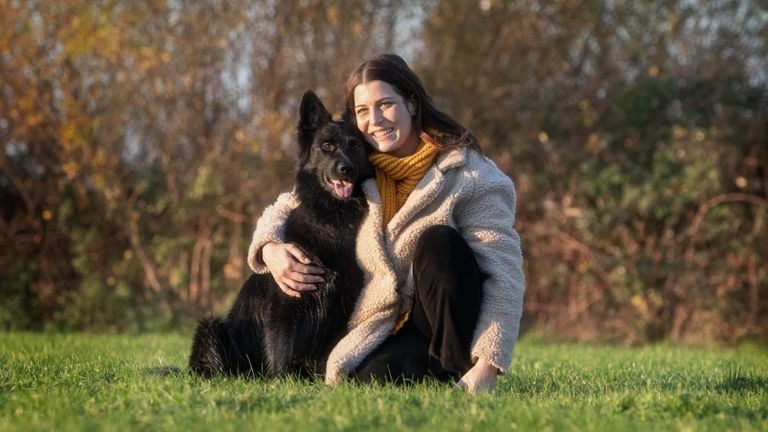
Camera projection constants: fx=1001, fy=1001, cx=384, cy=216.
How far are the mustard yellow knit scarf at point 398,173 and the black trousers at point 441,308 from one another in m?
0.26

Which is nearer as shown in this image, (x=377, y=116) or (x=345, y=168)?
(x=345, y=168)

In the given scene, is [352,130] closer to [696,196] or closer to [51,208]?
[696,196]

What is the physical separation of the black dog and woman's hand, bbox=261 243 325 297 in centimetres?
4

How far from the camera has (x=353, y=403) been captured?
126 inches

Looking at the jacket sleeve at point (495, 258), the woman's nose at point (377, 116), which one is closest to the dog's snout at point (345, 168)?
the woman's nose at point (377, 116)

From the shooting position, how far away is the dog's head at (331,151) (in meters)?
4.02

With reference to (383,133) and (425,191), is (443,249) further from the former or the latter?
(383,133)

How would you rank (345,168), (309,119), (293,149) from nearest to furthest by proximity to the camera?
(345,168)
(309,119)
(293,149)

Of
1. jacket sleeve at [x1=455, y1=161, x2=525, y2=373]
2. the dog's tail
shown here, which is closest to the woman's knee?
jacket sleeve at [x1=455, y1=161, x2=525, y2=373]

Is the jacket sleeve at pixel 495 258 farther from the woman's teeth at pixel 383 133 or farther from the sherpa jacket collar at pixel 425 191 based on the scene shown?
the woman's teeth at pixel 383 133

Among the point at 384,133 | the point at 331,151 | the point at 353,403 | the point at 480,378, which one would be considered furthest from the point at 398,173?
the point at 353,403

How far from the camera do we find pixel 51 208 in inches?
364

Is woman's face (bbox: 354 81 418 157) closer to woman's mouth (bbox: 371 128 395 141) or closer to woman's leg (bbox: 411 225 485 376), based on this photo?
woman's mouth (bbox: 371 128 395 141)

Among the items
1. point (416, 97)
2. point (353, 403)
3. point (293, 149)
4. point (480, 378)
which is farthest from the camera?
point (293, 149)
